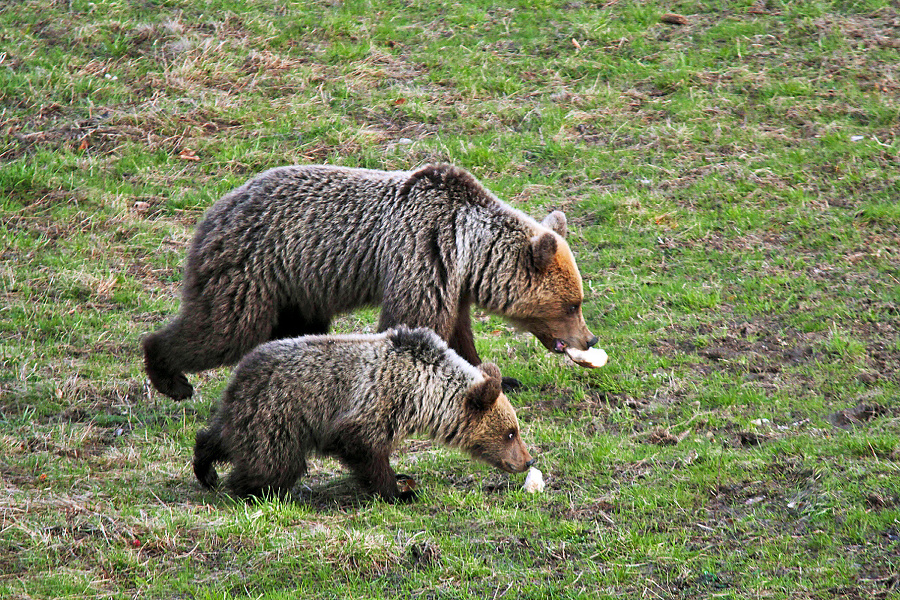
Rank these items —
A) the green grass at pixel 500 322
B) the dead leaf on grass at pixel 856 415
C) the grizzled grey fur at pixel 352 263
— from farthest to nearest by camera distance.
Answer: the grizzled grey fur at pixel 352 263 < the dead leaf on grass at pixel 856 415 < the green grass at pixel 500 322

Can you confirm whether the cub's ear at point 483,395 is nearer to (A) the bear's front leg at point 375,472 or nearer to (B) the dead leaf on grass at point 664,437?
(A) the bear's front leg at point 375,472

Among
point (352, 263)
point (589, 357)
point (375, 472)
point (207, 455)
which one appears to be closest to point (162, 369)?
point (207, 455)

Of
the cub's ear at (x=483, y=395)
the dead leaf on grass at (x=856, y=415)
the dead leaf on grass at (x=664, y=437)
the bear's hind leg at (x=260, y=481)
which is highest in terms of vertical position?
the cub's ear at (x=483, y=395)

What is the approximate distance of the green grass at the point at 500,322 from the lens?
5098 mm

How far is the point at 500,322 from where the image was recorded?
9039mm

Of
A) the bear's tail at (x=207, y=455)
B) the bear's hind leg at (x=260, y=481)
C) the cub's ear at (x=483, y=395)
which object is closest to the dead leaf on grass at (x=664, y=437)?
the cub's ear at (x=483, y=395)

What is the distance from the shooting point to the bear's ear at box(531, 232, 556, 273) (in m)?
7.16

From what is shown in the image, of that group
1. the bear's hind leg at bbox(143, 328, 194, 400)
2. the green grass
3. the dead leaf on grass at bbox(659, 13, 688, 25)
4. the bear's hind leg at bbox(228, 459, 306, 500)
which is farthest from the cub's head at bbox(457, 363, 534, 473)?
the dead leaf on grass at bbox(659, 13, 688, 25)

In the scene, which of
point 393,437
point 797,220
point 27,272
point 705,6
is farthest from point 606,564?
point 705,6

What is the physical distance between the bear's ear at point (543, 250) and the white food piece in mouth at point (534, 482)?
5.49 ft

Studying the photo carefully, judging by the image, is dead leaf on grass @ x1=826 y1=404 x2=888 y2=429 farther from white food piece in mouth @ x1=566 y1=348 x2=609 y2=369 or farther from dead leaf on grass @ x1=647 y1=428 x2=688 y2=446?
white food piece in mouth @ x1=566 y1=348 x2=609 y2=369

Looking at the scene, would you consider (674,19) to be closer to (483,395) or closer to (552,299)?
(552,299)

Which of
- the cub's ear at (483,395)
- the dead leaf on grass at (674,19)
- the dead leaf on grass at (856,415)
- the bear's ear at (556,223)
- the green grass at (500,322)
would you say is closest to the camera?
the green grass at (500,322)

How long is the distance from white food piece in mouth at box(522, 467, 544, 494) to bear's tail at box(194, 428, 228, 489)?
72.9 inches
